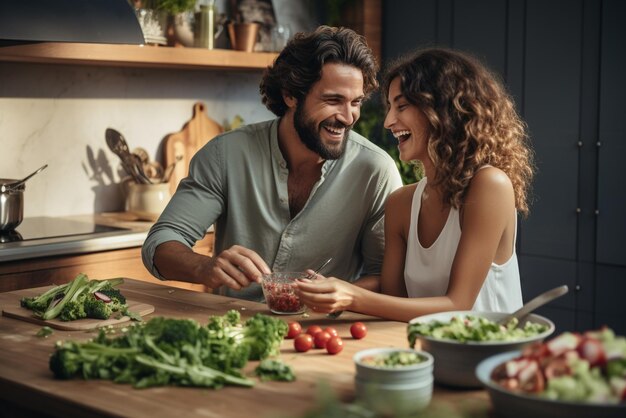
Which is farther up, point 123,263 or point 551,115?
point 551,115

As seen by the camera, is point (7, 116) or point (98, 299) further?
point (7, 116)

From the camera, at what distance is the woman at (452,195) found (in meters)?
2.40

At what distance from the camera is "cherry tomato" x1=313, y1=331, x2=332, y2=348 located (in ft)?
6.79

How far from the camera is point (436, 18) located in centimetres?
499

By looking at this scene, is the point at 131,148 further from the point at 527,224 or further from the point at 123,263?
the point at 527,224

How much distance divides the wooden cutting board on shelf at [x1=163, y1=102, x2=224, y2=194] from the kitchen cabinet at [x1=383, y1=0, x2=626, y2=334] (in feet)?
5.00

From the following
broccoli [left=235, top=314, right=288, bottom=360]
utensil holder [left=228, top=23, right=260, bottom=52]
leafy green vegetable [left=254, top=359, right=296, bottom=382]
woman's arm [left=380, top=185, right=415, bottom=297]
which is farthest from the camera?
utensil holder [left=228, top=23, right=260, bottom=52]

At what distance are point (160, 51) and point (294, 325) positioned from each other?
2.33 metres

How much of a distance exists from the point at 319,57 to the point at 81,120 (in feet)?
5.85

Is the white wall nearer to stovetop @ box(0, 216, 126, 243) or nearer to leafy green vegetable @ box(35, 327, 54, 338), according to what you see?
stovetop @ box(0, 216, 126, 243)

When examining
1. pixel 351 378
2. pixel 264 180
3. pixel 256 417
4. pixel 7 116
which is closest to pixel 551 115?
pixel 264 180

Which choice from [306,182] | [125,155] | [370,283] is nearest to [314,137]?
[306,182]

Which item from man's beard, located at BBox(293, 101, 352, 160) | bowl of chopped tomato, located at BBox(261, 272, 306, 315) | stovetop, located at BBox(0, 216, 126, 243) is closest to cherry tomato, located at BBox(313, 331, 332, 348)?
bowl of chopped tomato, located at BBox(261, 272, 306, 315)

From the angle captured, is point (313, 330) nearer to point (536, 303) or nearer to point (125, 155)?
point (536, 303)
